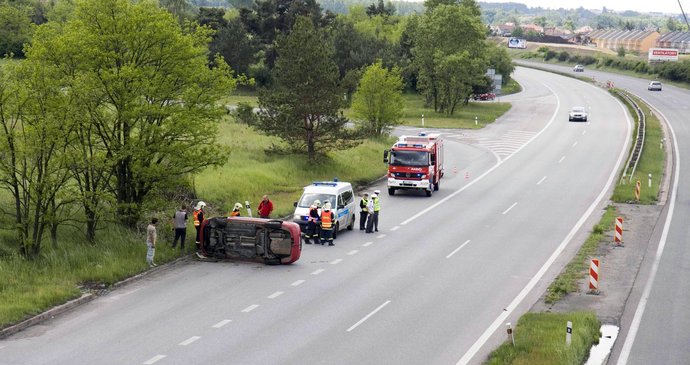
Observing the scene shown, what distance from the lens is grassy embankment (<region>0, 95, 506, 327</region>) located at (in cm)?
2242


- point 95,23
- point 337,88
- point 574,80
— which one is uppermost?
point 95,23

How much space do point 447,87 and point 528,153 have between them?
2544 centimetres

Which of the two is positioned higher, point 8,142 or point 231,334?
point 8,142

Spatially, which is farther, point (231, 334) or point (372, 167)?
point (372, 167)

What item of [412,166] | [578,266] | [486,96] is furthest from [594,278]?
[486,96]

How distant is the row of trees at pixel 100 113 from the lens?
24516mm

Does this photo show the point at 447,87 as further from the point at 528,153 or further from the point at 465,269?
the point at 465,269

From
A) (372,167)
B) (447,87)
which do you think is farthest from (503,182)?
(447,87)

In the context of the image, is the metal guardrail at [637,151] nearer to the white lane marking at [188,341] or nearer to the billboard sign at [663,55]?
the white lane marking at [188,341]

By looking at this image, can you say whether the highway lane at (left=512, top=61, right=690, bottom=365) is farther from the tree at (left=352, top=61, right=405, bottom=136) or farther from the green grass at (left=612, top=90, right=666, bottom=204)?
the tree at (left=352, top=61, right=405, bottom=136)

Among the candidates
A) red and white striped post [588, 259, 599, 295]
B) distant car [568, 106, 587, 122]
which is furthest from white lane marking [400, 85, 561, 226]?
red and white striped post [588, 259, 599, 295]

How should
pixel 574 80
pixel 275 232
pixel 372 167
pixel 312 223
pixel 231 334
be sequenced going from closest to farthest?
pixel 231 334
pixel 275 232
pixel 312 223
pixel 372 167
pixel 574 80

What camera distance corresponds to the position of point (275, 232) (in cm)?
2672

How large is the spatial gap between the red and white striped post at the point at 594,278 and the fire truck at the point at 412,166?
16.2 m
